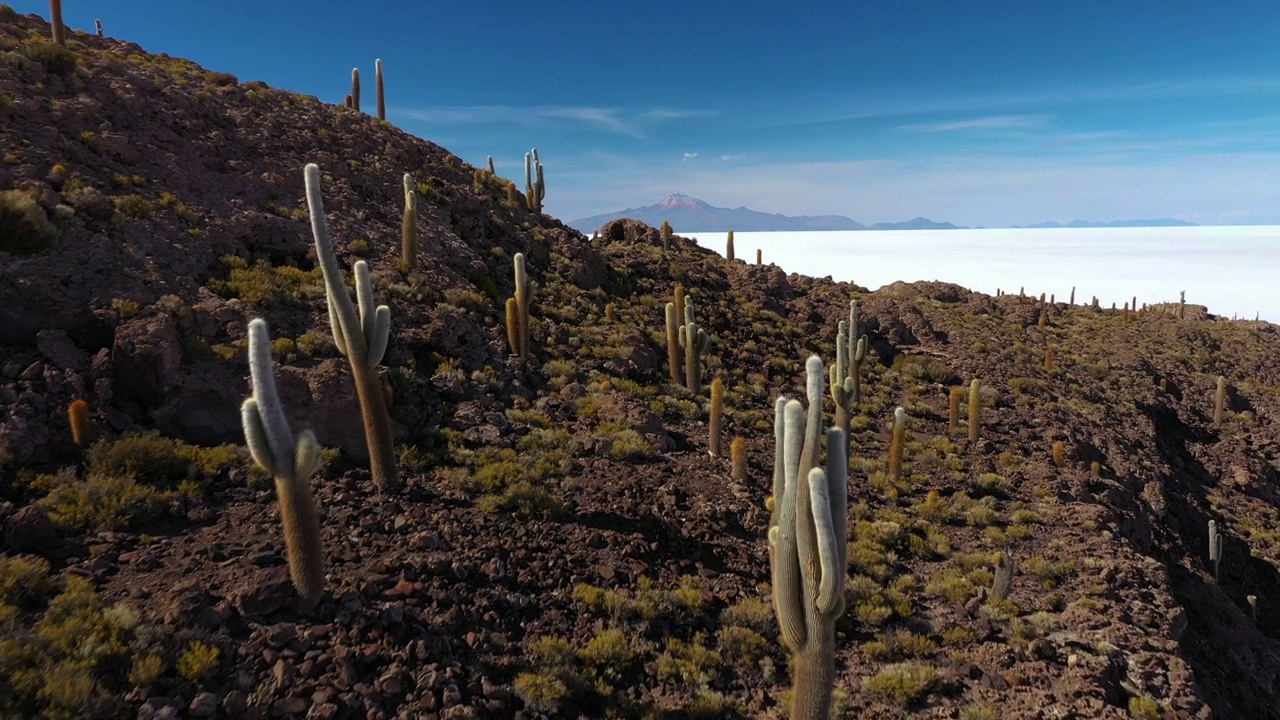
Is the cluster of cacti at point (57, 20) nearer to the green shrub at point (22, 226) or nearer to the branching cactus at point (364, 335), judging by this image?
the green shrub at point (22, 226)

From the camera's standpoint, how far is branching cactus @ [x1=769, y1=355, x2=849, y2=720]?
463cm

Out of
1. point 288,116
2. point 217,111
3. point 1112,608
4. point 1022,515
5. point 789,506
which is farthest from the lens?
point 288,116

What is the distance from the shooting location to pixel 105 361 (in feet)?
25.5

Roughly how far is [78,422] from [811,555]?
7722 mm

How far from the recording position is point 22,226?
28.3 feet

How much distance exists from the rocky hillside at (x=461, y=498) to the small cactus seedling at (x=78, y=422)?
0.05 metres

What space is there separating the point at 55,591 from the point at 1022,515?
477 inches

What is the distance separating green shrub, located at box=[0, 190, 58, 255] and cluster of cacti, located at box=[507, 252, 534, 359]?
670 centimetres

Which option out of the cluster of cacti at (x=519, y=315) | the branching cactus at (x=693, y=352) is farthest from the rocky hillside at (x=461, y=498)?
the branching cactus at (x=693, y=352)

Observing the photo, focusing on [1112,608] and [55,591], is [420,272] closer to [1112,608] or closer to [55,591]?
[55,591]

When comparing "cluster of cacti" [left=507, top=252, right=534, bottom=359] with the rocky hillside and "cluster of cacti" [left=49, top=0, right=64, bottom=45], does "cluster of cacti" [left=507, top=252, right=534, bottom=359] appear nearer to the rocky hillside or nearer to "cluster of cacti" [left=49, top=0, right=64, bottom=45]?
the rocky hillside

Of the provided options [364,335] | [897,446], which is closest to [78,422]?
[364,335]

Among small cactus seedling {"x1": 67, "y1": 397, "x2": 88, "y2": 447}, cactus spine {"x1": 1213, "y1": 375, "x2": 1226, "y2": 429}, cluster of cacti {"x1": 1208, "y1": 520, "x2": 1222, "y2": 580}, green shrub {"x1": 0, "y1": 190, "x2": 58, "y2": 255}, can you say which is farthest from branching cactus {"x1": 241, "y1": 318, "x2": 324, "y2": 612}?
cactus spine {"x1": 1213, "y1": 375, "x2": 1226, "y2": 429}

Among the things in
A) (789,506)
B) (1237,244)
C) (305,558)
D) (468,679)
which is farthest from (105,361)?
(1237,244)
